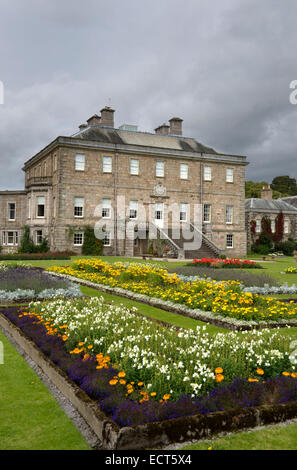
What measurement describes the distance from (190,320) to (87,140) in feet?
105

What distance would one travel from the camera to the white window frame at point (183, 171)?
145 feet

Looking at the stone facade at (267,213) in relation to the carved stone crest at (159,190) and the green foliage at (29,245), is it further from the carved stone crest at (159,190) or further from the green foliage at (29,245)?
the green foliage at (29,245)

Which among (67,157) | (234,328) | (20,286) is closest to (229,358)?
(234,328)

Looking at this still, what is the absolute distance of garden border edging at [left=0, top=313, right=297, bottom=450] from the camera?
412 centimetres

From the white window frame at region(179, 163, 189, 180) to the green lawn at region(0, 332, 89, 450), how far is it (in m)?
38.8

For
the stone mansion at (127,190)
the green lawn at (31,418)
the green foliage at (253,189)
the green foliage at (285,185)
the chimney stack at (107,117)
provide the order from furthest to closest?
the green foliage at (285,185)
the green foliage at (253,189)
the chimney stack at (107,117)
the stone mansion at (127,190)
the green lawn at (31,418)

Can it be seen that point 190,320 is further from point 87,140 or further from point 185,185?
point 185,185

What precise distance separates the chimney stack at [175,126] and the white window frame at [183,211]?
30.6 ft

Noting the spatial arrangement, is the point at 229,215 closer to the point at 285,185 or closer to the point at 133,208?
the point at 133,208

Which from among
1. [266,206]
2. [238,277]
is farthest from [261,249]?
[238,277]

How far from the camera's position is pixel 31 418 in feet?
16.2

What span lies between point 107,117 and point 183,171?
956 centimetres

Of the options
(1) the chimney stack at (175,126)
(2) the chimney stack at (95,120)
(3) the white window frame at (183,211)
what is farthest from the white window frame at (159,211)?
(2) the chimney stack at (95,120)

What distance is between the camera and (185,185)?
44312 mm
